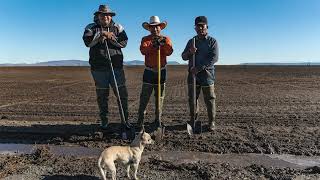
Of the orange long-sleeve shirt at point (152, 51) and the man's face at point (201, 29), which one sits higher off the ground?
the man's face at point (201, 29)

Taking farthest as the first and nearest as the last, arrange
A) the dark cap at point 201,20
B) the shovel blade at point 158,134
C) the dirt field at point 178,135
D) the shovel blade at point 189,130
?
the shovel blade at point 189,130, the dark cap at point 201,20, the shovel blade at point 158,134, the dirt field at point 178,135

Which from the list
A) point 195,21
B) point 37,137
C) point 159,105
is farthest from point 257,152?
point 37,137

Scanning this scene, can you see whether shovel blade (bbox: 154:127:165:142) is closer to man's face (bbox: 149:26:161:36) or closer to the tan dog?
man's face (bbox: 149:26:161:36)

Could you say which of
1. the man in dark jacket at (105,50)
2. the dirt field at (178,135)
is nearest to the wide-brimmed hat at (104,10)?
the man in dark jacket at (105,50)

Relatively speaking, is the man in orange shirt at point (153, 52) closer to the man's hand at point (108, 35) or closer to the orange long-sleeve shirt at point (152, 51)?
the orange long-sleeve shirt at point (152, 51)

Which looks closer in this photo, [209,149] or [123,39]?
[209,149]

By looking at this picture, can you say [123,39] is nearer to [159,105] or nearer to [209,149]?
[159,105]

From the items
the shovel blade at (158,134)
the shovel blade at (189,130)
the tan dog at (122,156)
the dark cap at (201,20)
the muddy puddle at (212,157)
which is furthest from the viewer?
the shovel blade at (189,130)

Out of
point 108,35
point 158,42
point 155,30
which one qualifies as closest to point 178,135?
point 158,42

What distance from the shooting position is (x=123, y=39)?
9.62 m

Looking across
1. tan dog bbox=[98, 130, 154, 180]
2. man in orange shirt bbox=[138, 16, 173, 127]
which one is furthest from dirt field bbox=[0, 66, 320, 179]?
man in orange shirt bbox=[138, 16, 173, 127]

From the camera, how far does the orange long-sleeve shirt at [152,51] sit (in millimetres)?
9406

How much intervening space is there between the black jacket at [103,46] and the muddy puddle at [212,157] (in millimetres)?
1751

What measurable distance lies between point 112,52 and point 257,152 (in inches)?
131
